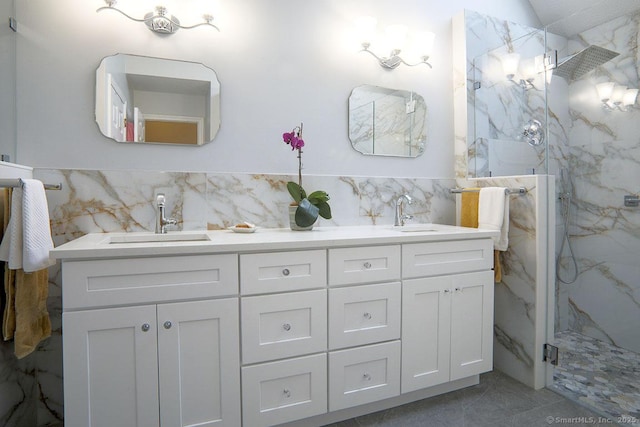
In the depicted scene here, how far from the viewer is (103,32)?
168cm

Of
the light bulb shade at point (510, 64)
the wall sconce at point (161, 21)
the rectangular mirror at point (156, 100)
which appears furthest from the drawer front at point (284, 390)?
the light bulb shade at point (510, 64)

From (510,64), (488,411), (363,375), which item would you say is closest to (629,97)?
(510,64)

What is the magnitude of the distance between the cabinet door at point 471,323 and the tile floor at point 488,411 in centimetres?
14

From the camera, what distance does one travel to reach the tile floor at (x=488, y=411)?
1.62 m

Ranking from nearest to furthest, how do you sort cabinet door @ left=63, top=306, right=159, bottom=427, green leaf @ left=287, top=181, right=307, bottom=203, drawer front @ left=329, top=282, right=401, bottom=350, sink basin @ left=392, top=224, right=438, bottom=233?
cabinet door @ left=63, top=306, right=159, bottom=427, drawer front @ left=329, top=282, right=401, bottom=350, green leaf @ left=287, top=181, right=307, bottom=203, sink basin @ left=392, top=224, right=438, bottom=233

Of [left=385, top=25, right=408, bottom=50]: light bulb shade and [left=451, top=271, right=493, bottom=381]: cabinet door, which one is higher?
[left=385, top=25, right=408, bottom=50]: light bulb shade

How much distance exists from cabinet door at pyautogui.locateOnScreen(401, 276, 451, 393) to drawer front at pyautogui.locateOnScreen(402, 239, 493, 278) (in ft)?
0.15

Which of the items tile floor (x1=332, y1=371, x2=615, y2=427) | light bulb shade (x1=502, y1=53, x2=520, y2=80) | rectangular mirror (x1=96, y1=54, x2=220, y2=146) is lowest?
tile floor (x1=332, y1=371, x2=615, y2=427)

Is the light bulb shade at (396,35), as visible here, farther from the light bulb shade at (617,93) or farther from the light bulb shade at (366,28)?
the light bulb shade at (617,93)

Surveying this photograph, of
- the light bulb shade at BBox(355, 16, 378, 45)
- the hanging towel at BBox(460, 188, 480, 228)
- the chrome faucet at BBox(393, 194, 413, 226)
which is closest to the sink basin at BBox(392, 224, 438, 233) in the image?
the chrome faucet at BBox(393, 194, 413, 226)

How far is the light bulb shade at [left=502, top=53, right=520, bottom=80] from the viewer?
89.6 inches

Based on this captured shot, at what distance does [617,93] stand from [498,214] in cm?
102

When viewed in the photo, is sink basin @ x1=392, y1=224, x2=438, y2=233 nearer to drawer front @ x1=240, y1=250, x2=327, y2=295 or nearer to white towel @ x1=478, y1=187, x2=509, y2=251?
white towel @ x1=478, y1=187, x2=509, y2=251

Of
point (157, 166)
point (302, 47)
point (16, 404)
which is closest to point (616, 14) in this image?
point (302, 47)
